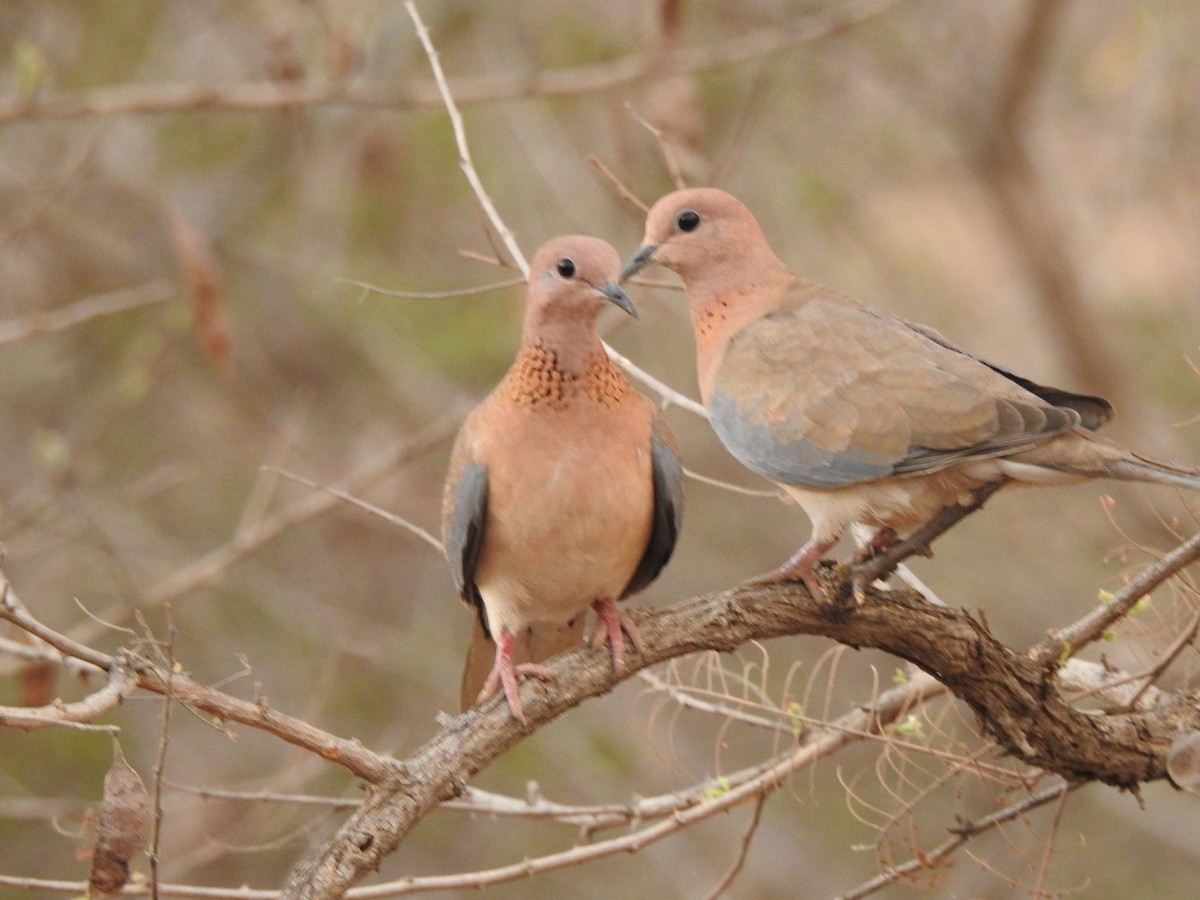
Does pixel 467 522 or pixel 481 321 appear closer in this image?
pixel 467 522

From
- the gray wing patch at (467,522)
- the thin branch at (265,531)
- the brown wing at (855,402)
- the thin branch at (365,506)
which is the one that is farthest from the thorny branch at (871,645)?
the thin branch at (265,531)

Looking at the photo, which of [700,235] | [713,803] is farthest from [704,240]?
[713,803]

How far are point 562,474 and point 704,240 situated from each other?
754 mm

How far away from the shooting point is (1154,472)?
292cm

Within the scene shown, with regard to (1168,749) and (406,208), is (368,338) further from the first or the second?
(1168,749)

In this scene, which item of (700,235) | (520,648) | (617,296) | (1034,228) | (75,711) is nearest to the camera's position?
(75,711)

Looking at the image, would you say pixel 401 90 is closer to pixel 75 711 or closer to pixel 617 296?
pixel 617 296

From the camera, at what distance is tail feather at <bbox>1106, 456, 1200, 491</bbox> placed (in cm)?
285

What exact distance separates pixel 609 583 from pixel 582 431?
372 millimetres

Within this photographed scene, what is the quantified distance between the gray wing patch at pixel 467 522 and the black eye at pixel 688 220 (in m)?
0.81

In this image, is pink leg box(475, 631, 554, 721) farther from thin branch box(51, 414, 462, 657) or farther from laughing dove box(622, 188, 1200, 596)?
thin branch box(51, 414, 462, 657)

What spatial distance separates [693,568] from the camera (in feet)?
29.1

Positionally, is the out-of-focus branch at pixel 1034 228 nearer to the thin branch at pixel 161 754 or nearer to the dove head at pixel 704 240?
the dove head at pixel 704 240

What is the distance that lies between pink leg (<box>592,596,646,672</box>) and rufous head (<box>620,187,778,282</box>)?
0.89 metres
